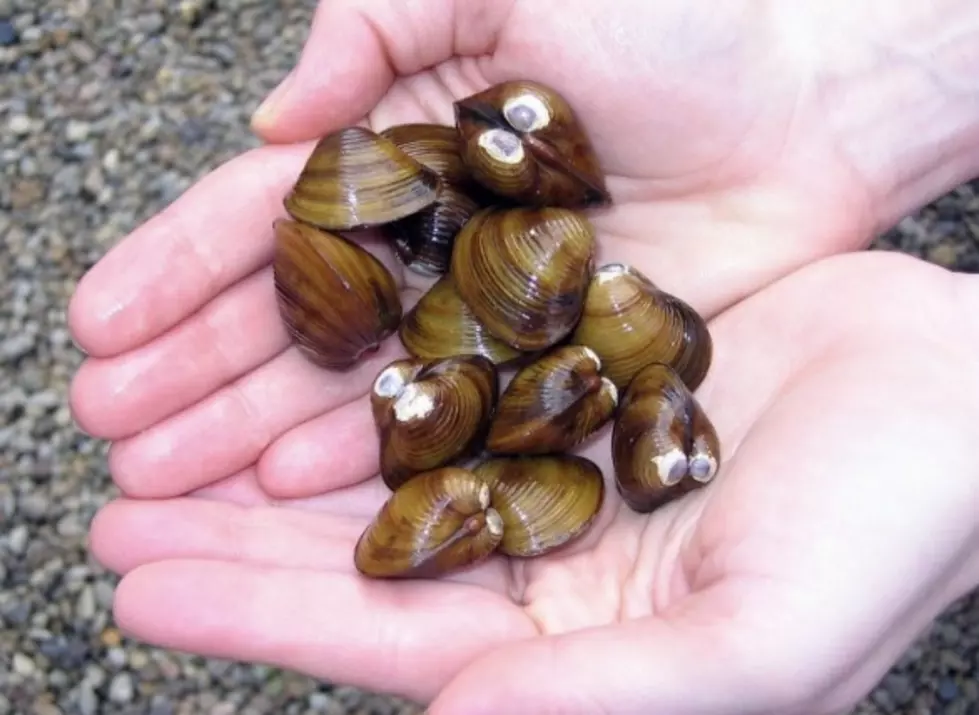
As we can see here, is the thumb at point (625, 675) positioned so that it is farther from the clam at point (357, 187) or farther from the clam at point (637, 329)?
the clam at point (357, 187)

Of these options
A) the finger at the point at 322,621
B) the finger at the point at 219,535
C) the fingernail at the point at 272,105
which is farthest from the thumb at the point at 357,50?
the finger at the point at 322,621

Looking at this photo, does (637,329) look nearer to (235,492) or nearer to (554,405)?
(554,405)

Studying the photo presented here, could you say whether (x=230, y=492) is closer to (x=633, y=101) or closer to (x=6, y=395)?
(x=633, y=101)

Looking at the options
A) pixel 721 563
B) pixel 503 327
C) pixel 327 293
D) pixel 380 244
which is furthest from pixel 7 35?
Result: pixel 721 563

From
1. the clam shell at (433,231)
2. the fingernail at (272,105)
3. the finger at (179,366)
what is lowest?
the finger at (179,366)

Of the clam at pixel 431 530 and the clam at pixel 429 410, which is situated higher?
the clam at pixel 429 410

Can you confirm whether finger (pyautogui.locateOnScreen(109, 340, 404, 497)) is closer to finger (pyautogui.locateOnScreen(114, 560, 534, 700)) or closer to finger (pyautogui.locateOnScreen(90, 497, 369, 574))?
finger (pyautogui.locateOnScreen(90, 497, 369, 574))
